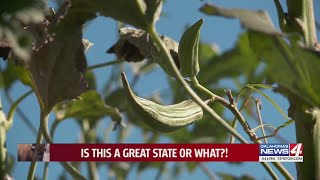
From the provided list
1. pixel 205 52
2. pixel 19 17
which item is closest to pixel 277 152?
pixel 19 17

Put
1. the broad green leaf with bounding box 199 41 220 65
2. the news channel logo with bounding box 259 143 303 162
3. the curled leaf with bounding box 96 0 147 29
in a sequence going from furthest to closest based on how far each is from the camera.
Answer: the broad green leaf with bounding box 199 41 220 65 < the news channel logo with bounding box 259 143 303 162 < the curled leaf with bounding box 96 0 147 29

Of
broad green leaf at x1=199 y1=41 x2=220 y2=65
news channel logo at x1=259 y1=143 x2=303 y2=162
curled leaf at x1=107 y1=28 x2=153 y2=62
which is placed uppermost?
curled leaf at x1=107 y1=28 x2=153 y2=62

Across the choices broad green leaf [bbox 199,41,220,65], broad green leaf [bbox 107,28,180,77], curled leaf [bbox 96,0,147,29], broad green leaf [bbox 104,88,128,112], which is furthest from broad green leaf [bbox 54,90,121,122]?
broad green leaf [bbox 199,41,220,65]

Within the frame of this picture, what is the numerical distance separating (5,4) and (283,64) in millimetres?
191

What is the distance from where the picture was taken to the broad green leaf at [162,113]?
51cm

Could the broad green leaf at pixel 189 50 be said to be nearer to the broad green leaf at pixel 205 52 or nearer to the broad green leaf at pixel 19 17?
the broad green leaf at pixel 19 17

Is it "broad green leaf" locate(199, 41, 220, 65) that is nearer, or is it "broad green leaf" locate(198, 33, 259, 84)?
"broad green leaf" locate(198, 33, 259, 84)

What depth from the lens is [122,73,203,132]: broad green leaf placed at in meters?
0.51

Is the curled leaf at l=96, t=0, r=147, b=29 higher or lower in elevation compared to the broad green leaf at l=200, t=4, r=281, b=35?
lower

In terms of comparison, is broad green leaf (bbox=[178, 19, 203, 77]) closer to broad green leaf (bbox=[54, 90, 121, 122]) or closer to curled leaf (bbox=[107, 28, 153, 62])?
curled leaf (bbox=[107, 28, 153, 62])

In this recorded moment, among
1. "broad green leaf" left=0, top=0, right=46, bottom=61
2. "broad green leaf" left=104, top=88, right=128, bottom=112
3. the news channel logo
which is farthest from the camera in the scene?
"broad green leaf" left=104, top=88, right=128, bottom=112

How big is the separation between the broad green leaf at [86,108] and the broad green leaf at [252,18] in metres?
0.37

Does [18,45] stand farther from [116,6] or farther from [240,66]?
[240,66]

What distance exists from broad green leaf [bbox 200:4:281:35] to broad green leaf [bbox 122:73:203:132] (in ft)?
0.41
